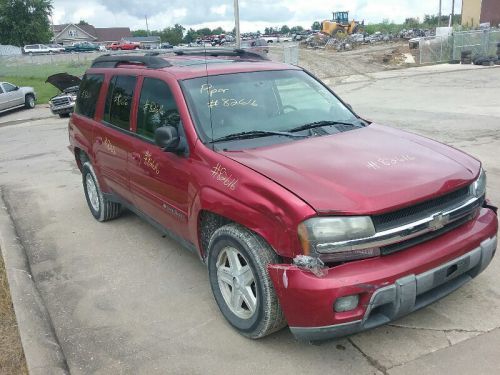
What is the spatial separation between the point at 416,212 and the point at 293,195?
0.75m

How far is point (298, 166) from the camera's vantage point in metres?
3.07

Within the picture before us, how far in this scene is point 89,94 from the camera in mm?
5668

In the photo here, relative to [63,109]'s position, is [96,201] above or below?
above

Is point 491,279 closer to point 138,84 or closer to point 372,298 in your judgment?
point 372,298

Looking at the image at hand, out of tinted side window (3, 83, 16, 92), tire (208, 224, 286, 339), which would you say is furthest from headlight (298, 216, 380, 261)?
tinted side window (3, 83, 16, 92)

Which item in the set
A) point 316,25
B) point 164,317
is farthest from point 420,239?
point 316,25

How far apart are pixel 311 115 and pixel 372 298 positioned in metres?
1.89

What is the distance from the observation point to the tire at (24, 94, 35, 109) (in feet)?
74.8

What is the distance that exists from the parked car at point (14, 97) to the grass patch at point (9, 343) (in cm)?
1971

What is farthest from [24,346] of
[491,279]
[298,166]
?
[491,279]

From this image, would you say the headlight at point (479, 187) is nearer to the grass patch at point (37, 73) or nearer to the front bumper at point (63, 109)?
the front bumper at point (63, 109)

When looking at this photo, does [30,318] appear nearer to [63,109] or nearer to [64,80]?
[63,109]

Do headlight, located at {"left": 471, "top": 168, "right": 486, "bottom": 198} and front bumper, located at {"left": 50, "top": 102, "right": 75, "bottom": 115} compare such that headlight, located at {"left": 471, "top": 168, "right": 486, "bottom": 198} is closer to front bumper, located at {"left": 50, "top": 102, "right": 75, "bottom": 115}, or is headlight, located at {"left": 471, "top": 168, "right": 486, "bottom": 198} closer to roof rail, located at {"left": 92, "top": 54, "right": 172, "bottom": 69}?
roof rail, located at {"left": 92, "top": 54, "right": 172, "bottom": 69}

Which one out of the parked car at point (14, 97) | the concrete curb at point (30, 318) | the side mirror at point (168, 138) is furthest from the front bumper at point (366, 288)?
the parked car at point (14, 97)
